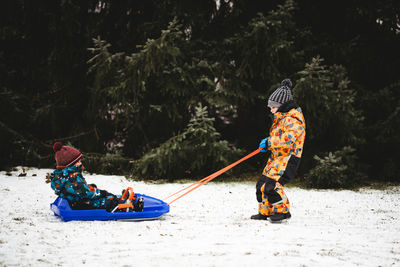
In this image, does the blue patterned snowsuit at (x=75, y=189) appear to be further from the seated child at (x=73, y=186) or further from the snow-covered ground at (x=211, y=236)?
the snow-covered ground at (x=211, y=236)

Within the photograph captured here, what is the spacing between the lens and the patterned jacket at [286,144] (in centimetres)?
430

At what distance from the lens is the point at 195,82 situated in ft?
25.1

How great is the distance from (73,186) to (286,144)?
8.17 ft

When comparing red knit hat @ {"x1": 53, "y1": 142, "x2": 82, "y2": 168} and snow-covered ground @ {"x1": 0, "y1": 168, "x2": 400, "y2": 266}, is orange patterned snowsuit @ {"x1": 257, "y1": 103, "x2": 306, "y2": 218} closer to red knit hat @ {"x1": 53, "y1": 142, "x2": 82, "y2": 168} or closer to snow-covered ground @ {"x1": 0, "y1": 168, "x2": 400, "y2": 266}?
snow-covered ground @ {"x1": 0, "y1": 168, "x2": 400, "y2": 266}

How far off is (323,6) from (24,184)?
7383mm

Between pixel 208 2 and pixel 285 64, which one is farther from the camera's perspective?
pixel 208 2

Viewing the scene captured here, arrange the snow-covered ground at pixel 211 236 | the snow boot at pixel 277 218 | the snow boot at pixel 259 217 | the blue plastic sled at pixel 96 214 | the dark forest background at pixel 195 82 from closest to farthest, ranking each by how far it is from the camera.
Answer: the snow-covered ground at pixel 211 236
the blue plastic sled at pixel 96 214
the snow boot at pixel 277 218
the snow boot at pixel 259 217
the dark forest background at pixel 195 82

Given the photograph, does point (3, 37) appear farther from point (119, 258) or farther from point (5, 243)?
point (119, 258)

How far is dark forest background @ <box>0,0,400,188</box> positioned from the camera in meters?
7.27

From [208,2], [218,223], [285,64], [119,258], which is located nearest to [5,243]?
[119,258]

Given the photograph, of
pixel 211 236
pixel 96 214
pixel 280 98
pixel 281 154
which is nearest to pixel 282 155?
pixel 281 154

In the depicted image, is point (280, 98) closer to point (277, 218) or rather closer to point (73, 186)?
point (277, 218)

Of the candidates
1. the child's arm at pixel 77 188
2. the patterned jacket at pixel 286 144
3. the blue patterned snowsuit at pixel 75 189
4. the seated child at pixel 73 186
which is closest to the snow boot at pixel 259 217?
the patterned jacket at pixel 286 144

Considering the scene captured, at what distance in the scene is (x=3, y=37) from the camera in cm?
893
